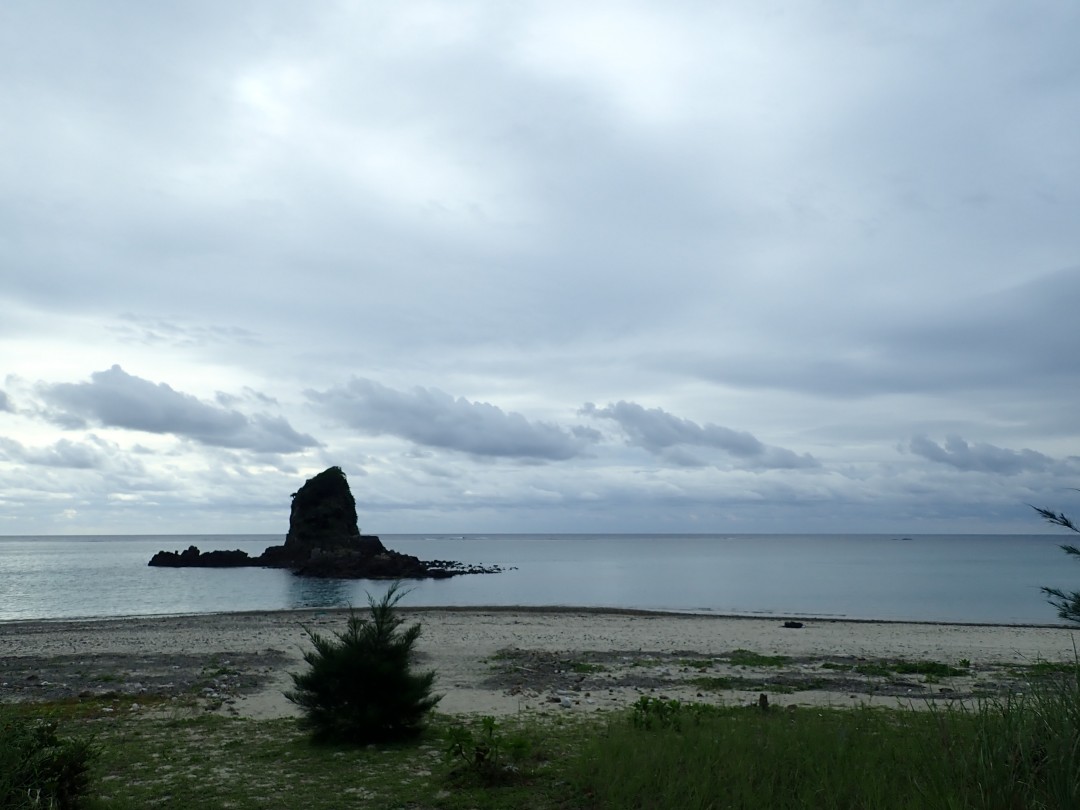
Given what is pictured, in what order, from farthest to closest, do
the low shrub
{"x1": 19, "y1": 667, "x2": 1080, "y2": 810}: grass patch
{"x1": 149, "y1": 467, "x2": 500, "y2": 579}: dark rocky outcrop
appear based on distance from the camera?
{"x1": 149, "y1": 467, "x2": 500, "y2": 579}: dark rocky outcrop
the low shrub
{"x1": 19, "y1": 667, "x2": 1080, "y2": 810}: grass patch

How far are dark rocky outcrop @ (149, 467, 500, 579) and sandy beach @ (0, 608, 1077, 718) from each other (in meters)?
67.7

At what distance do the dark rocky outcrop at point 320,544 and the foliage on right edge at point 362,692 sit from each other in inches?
3726

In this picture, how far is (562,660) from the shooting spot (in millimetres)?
23703

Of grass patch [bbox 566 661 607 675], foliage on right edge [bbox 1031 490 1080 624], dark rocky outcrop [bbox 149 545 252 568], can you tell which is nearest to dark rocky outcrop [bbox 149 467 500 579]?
dark rocky outcrop [bbox 149 545 252 568]

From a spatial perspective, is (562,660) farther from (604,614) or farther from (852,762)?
(604,614)

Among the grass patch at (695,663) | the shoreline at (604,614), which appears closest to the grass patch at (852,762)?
the grass patch at (695,663)

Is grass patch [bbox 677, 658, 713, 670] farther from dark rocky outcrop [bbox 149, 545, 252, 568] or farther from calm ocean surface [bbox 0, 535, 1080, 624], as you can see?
dark rocky outcrop [bbox 149, 545, 252, 568]

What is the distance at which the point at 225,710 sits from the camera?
15719 millimetres

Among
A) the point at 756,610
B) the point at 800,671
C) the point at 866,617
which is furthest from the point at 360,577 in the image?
the point at 800,671

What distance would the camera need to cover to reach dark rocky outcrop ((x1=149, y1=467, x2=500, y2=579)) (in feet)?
358

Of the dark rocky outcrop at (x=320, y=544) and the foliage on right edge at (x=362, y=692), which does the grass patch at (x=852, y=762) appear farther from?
the dark rocky outcrop at (x=320, y=544)

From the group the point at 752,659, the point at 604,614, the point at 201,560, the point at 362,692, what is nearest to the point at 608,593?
the point at 604,614

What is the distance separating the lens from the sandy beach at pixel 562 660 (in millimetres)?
17625

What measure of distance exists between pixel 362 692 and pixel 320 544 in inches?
4619
